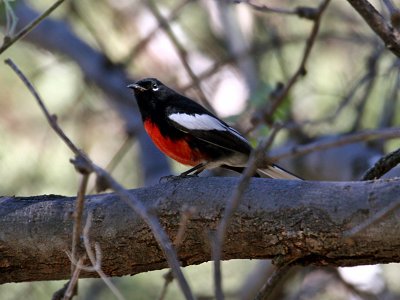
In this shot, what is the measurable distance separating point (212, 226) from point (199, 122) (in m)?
1.50

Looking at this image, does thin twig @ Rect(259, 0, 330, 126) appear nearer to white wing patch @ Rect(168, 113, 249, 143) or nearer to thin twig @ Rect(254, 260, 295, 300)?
thin twig @ Rect(254, 260, 295, 300)

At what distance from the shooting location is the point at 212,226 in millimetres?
2930

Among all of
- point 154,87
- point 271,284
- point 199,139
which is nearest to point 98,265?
point 271,284

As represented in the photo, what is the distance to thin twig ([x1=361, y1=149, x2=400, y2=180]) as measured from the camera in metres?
3.34

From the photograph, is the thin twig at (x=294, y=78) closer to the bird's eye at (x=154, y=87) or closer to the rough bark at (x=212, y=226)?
the rough bark at (x=212, y=226)

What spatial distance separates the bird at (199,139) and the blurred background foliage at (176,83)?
1.19 meters

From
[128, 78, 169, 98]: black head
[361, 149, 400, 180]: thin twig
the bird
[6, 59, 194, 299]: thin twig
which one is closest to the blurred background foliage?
[128, 78, 169, 98]: black head

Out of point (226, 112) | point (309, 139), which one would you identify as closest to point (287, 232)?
point (309, 139)

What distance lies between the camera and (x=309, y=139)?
562cm

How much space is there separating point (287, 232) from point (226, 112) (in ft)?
16.6

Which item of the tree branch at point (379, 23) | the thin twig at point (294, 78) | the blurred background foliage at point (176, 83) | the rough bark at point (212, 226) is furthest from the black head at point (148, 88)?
the thin twig at point (294, 78)

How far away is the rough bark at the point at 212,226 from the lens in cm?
270

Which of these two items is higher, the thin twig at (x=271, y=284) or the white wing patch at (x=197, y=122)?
the white wing patch at (x=197, y=122)

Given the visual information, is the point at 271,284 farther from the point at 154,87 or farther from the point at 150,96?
the point at 154,87
